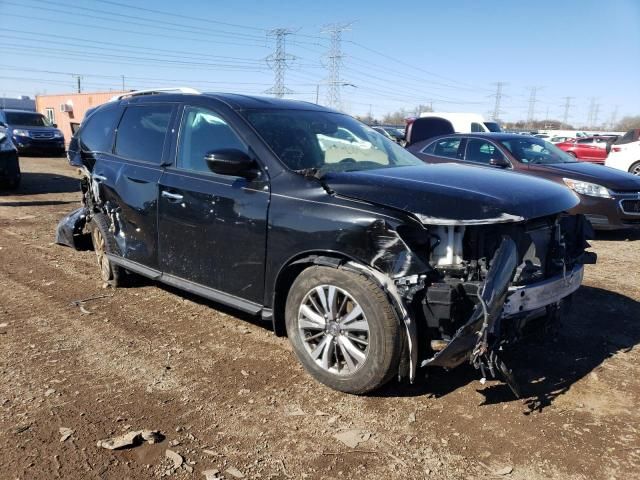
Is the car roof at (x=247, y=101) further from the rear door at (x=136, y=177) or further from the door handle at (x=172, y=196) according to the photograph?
the door handle at (x=172, y=196)

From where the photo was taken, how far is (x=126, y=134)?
514 cm

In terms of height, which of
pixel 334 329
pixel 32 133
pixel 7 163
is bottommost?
pixel 334 329

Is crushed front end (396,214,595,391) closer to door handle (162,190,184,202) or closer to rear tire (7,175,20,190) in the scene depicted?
door handle (162,190,184,202)

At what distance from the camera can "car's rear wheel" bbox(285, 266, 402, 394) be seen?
312cm

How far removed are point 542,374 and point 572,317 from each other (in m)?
1.35

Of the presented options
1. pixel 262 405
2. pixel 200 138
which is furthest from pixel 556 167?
pixel 262 405

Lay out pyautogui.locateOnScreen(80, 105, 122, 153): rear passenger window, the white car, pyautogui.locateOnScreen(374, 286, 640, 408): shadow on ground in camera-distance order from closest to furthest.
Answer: pyautogui.locateOnScreen(374, 286, 640, 408): shadow on ground, pyautogui.locateOnScreen(80, 105, 122, 153): rear passenger window, the white car

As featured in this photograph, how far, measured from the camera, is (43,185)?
43.8ft

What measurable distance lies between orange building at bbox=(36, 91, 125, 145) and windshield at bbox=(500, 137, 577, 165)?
23691mm

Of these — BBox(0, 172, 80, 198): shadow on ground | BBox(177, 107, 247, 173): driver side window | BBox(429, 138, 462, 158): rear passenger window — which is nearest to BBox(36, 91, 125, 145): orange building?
BBox(0, 172, 80, 198): shadow on ground

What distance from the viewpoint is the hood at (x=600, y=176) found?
7.96 metres

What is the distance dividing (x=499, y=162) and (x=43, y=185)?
10913mm

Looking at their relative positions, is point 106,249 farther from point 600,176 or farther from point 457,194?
point 600,176

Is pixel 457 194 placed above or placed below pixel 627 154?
below
